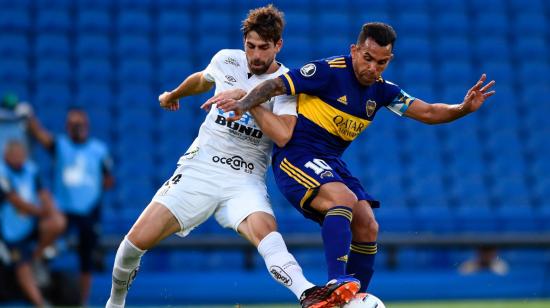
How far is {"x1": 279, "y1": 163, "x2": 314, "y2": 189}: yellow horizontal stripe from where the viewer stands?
17.1 ft

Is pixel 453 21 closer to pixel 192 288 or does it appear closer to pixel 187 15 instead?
pixel 187 15

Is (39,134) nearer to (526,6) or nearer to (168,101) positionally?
(168,101)

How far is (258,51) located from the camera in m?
5.61

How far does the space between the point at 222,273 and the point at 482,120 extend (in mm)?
4905

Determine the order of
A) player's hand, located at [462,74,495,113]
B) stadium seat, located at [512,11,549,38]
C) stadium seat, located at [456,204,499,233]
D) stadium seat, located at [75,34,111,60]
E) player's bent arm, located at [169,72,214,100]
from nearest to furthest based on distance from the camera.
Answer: player's hand, located at [462,74,495,113], player's bent arm, located at [169,72,214,100], stadium seat, located at [456,204,499,233], stadium seat, located at [75,34,111,60], stadium seat, located at [512,11,549,38]

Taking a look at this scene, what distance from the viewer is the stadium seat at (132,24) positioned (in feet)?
45.5

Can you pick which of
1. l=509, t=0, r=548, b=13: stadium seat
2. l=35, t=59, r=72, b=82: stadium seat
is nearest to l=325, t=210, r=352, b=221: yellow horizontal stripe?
l=35, t=59, r=72, b=82: stadium seat

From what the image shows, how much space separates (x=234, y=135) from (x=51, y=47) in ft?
27.5

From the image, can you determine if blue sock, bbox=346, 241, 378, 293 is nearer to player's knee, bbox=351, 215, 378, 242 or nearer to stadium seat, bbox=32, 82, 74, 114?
player's knee, bbox=351, 215, 378, 242

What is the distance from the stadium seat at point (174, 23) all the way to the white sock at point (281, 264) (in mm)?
8964

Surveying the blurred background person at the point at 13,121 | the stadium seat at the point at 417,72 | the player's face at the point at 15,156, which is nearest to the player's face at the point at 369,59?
the player's face at the point at 15,156

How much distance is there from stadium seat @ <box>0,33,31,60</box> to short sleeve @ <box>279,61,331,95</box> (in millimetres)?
8823

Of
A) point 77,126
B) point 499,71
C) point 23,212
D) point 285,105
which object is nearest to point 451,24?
point 499,71

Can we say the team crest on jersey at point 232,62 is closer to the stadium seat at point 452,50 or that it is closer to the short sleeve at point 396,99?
the short sleeve at point 396,99
